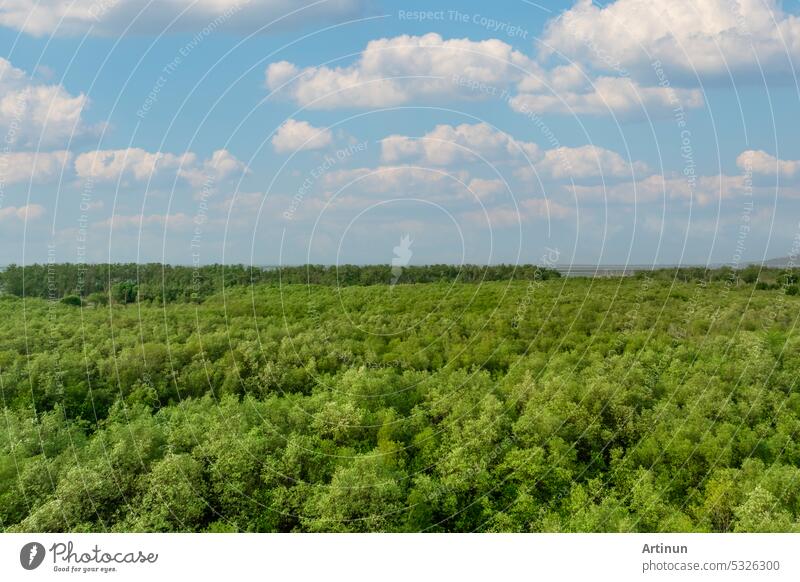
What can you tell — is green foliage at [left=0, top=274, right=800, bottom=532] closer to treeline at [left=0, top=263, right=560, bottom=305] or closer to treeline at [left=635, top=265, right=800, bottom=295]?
treeline at [left=0, top=263, right=560, bottom=305]

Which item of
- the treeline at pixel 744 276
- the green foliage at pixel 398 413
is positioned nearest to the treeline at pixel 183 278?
the green foliage at pixel 398 413

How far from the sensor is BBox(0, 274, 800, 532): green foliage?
82.2ft

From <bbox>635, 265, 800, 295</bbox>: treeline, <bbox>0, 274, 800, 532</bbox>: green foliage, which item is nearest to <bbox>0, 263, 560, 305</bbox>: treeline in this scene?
<bbox>0, 274, 800, 532</bbox>: green foliage

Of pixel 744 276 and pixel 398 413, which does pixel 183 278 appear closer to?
pixel 398 413

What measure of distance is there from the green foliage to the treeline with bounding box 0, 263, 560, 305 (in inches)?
27.7

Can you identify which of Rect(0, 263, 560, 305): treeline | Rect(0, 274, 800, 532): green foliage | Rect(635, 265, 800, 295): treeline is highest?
Rect(635, 265, 800, 295): treeline

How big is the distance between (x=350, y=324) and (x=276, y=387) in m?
6.17

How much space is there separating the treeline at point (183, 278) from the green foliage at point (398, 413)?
2.31 ft

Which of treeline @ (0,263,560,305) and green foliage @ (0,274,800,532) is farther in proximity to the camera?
treeline @ (0,263,560,305)

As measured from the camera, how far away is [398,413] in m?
30.3

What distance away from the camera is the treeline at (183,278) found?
140ft

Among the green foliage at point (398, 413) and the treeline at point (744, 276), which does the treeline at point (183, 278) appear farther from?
the treeline at point (744, 276)

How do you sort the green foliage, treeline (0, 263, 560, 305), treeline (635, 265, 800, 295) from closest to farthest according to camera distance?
1. the green foliage
2. treeline (0, 263, 560, 305)
3. treeline (635, 265, 800, 295)

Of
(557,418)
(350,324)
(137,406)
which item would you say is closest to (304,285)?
(350,324)
